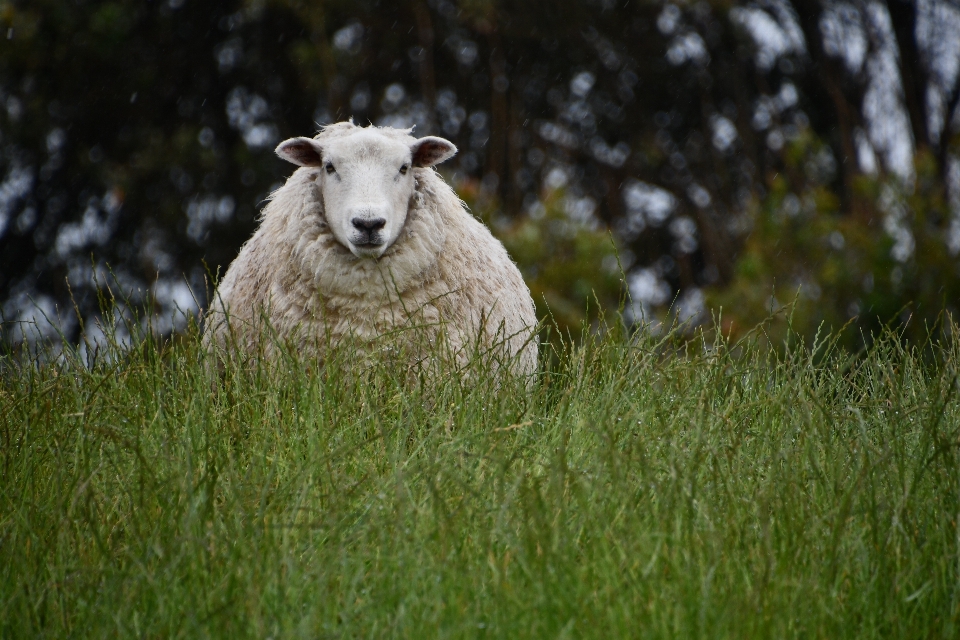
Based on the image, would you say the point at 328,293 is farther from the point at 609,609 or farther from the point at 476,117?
the point at 476,117

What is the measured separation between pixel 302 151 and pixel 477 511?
2421 millimetres

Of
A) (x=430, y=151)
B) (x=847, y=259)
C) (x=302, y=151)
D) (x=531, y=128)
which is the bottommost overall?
(x=847, y=259)

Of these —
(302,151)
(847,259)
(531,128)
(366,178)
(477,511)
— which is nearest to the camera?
(477,511)

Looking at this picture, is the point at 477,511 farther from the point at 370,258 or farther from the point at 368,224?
the point at 370,258

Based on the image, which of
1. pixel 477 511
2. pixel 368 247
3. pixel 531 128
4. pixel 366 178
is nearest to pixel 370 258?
pixel 368 247

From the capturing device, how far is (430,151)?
15.3 ft

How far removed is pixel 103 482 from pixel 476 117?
11.8m

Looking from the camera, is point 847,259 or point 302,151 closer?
point 302,151

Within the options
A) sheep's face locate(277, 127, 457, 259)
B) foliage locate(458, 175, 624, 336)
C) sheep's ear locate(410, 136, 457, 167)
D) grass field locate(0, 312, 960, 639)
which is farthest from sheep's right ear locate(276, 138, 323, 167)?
foliage locate(458, 175, 624, 336)

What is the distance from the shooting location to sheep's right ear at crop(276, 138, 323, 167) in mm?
4535

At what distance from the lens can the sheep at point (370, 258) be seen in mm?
4203

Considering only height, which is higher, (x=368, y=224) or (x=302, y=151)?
(x=302, y=151)

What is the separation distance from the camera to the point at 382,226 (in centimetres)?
415

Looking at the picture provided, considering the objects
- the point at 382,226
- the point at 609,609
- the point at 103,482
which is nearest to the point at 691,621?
the point at 609,609
